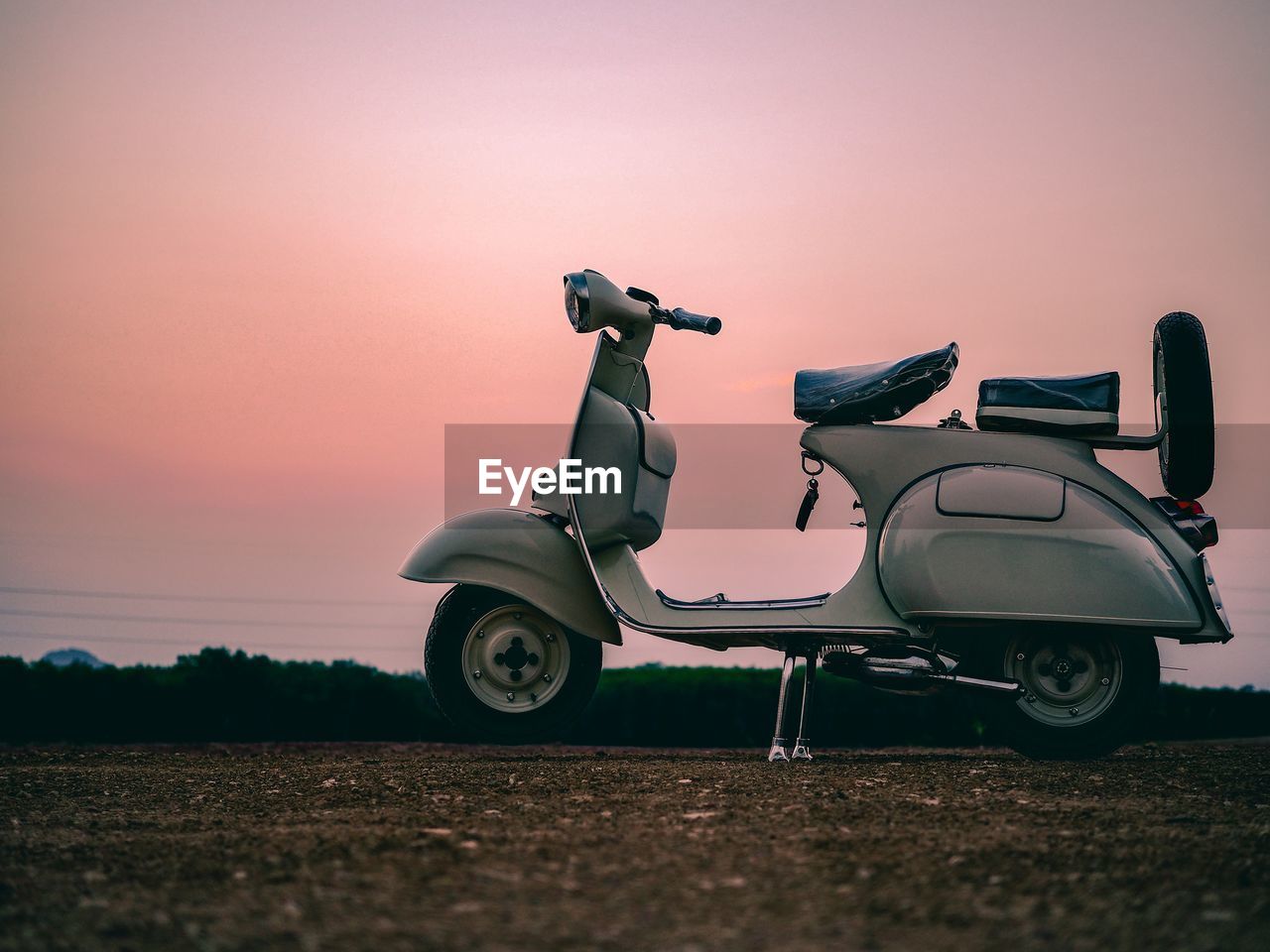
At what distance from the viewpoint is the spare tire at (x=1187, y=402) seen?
4918 mm

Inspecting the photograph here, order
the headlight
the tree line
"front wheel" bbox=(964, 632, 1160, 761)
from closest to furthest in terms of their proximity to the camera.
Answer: "front wheel" bbox=(964, 632, 1160, 761), the headlight, the tree line

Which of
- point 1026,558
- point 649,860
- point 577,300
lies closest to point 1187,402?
point 1026,558

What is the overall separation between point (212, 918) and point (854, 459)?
3.34m

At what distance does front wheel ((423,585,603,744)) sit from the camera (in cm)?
513

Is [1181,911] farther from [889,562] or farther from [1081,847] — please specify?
[889,562]

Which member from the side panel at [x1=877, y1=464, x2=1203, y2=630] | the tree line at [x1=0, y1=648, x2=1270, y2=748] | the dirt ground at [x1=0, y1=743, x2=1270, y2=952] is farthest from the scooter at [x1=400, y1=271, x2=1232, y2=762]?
the tree line at [x1=0, y1=648, x2=1270, y2=748]

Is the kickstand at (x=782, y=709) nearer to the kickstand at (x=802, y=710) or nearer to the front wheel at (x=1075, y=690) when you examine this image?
the kickstand at (x=802, y=710)

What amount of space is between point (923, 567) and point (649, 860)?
2394 mm

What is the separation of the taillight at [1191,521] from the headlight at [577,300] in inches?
94.5

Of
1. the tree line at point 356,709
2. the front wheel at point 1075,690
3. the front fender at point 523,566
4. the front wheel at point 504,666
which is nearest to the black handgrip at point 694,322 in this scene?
the front fender at point 523,566

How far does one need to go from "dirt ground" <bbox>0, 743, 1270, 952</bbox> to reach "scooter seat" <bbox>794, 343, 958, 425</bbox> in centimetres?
141

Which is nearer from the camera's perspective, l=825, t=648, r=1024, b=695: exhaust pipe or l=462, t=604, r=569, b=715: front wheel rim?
l=825, t=648, r=1024, b=695: exhaust pipe

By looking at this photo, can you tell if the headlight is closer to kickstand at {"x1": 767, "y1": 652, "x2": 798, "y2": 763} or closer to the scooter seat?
the scooter seat

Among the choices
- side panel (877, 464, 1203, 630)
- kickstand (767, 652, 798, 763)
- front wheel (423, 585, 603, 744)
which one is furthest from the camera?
front wheel (423, 585, 603, 744)
